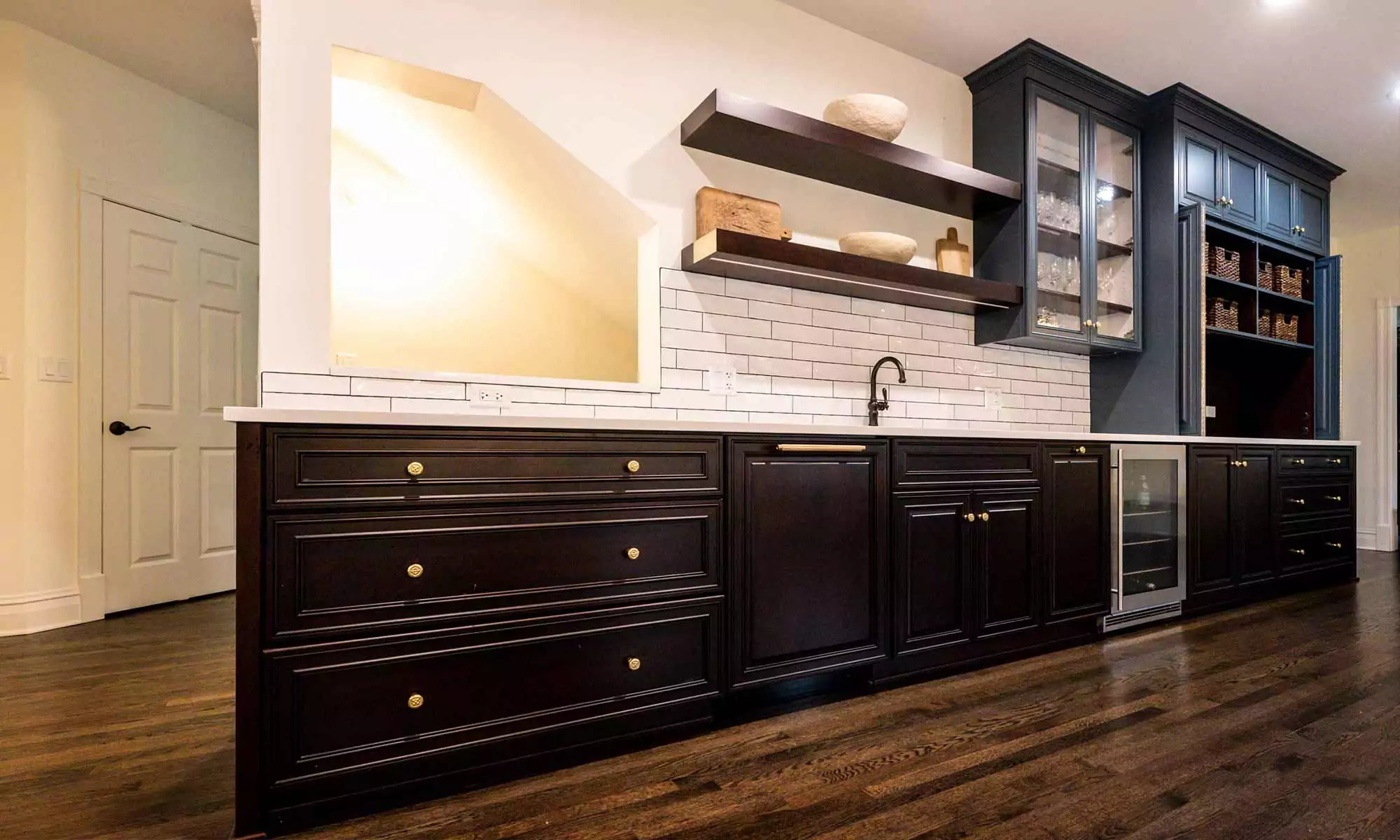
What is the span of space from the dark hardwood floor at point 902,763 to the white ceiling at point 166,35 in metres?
2.74

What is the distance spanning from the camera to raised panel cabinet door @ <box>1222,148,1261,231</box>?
3799 millimetres

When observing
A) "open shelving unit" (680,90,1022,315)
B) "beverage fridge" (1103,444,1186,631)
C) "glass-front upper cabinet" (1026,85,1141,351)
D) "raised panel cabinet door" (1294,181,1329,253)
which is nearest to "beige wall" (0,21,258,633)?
"open shelving unit" (680,90,1022,315)

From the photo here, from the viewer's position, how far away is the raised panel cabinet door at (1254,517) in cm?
347

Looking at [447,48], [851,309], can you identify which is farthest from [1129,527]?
[447,48]

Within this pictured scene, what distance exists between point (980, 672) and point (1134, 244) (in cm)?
252

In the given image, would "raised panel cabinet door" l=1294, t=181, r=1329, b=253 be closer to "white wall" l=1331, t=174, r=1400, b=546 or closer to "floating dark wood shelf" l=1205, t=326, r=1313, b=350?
"floating dark wood shelf" l=1205, t=326, r=1313, b=350

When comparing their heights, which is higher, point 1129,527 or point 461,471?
point 461,471

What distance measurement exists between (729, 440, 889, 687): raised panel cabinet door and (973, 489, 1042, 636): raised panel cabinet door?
46 centimetres

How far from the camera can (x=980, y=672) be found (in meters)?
2.49

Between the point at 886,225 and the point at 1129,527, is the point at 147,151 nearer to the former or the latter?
the point at 886,225

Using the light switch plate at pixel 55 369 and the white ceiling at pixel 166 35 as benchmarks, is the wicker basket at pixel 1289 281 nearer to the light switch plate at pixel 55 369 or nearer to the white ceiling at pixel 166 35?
the white ceiling at pixel 166 35

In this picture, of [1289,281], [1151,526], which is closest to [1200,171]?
[1289,281]

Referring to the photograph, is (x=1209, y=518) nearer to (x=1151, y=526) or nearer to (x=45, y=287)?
(x=1151, y=526)

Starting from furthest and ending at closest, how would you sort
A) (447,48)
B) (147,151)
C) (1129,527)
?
(147,151)
(1129,527)
(447,48)
